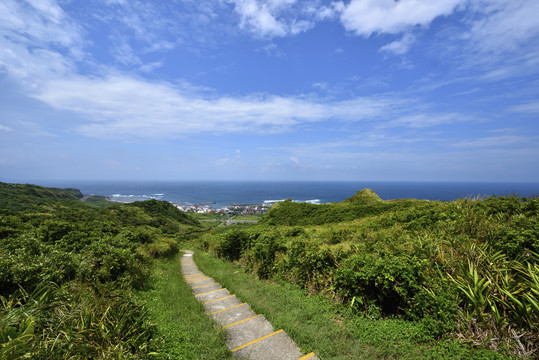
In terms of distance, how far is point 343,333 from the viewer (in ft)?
12.8

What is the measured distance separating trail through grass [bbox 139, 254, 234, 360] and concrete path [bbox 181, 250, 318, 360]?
0.83ft

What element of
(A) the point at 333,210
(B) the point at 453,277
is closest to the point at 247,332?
(B) the point at 453,277

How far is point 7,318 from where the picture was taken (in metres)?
2.64

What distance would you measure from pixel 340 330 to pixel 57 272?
5487 mm

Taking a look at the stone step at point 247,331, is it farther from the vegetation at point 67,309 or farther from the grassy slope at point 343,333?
the vegetation at point 67,309

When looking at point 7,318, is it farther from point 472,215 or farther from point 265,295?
point 472,215

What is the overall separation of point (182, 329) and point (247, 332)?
126 cm

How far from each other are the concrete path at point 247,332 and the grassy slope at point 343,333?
7.2 inches

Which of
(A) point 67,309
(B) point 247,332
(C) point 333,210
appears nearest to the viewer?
(A) point 67,309

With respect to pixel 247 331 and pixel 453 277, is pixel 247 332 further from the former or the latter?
pixel 453 277

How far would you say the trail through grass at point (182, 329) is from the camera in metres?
3.37

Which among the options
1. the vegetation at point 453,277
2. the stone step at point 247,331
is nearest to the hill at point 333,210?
the vegetation at point 453,277

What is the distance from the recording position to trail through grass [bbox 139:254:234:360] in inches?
133

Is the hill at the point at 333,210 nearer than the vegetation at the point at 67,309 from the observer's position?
No
